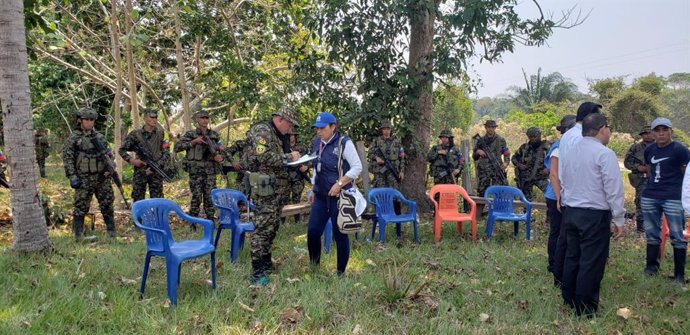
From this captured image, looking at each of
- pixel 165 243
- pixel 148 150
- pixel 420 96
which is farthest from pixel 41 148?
pixel 165 243

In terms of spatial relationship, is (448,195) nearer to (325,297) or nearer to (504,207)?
(504,207)

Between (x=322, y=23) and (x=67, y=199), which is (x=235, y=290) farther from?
(x=67, y=199)

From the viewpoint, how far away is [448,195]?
726cm

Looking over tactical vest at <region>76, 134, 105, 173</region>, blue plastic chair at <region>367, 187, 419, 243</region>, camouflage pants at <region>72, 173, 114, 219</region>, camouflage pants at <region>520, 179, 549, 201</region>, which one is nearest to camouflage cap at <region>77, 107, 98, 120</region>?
tactical vest at <region>76, 134, 105, 173</region>

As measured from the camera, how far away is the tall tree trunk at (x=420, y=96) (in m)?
8.05

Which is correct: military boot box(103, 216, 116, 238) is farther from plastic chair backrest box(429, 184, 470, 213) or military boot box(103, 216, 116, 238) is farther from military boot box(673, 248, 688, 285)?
military boot box(673, 248, 688, 285)

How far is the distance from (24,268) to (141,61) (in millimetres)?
8941

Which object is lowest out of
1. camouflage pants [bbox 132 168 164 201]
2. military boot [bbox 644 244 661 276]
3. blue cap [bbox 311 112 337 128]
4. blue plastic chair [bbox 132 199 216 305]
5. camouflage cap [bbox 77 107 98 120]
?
military boot [bbox 644 244 661 276]

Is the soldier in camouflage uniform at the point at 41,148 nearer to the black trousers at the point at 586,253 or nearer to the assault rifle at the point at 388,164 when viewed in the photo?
the assault rifle at the point at 388,164

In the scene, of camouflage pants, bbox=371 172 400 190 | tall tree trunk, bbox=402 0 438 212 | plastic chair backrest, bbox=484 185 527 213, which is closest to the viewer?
plastic chair backrest, bbox=484 185 527 213

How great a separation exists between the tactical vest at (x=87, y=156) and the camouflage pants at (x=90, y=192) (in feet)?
0.34

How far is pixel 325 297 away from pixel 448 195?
3659mm

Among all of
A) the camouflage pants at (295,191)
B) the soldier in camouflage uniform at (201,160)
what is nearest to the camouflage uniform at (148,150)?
the soldier in camouflage uniform at (201,160)

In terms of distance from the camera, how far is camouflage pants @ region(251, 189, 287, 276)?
463cm
